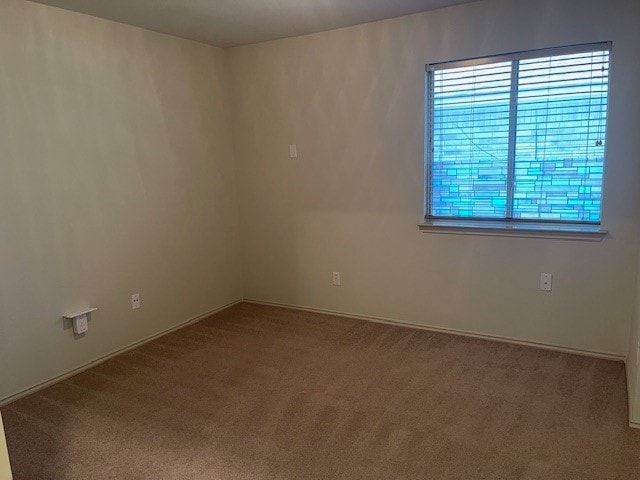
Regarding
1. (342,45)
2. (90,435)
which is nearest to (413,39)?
(342,45)

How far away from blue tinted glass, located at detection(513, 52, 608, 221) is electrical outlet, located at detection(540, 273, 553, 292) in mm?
368

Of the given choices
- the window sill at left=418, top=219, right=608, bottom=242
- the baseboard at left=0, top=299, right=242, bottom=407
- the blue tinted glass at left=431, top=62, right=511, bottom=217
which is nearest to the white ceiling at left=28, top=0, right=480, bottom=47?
the blue tinted glass at left=431, top=62, right=511, bottom=217

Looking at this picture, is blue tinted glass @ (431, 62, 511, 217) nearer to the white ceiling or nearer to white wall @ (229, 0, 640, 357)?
white wall @ (229, 0, 640, 357)

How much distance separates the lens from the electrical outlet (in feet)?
10.3

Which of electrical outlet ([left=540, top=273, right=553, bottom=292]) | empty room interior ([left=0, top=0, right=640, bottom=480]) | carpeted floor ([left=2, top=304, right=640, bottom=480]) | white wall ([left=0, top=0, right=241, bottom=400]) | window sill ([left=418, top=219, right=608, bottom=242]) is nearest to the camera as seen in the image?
carpeted floor ([left=2, top=304, right=640, bottom=480])

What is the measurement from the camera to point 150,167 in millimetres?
3512

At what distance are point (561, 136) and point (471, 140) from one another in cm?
55

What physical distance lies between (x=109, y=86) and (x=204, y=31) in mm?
792

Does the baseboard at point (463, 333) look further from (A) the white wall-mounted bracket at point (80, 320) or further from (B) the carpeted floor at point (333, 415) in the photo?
(A) the white wall-mounted bracket at point (80, 320)

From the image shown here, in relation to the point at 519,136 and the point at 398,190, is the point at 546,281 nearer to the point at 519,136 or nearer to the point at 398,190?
the point at 519,136

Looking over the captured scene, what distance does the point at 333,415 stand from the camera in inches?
97.7

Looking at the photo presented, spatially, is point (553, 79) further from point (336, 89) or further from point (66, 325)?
point (66, 325)

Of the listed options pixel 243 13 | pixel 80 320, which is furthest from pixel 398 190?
pixel 80 320

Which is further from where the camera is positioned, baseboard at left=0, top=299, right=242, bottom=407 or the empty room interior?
baseboard at left=0, top=299, right=242, bottom=407
